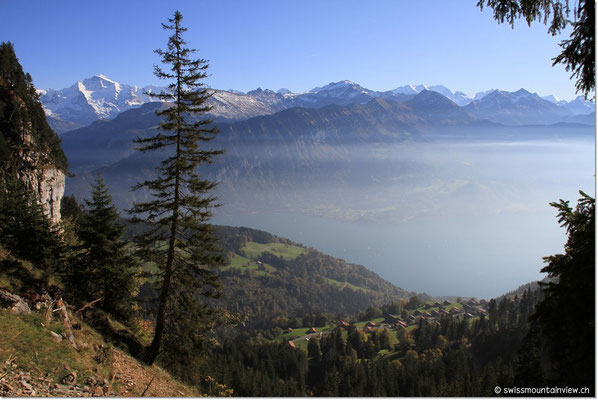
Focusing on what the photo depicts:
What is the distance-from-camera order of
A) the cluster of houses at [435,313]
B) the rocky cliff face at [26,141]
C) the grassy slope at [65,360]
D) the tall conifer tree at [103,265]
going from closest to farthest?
the grassy slope at [65,360]
the tall conifer tree at [103,265]
the rocky cliff face at [26,141]
the cluster of houses at [435,313]

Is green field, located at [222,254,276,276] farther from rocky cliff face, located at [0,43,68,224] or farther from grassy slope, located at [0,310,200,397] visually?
grassy slope, located at [0,310,200,397]

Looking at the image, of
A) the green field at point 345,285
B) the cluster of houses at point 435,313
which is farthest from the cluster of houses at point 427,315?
the green field at point 345,285

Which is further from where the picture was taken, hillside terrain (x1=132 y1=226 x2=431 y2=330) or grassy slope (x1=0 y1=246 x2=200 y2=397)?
hillside terrain (x1=132 y1=226 x2=431 y2=330)

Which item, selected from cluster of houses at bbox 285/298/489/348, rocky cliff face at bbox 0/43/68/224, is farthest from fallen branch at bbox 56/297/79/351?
cluster of houses at bbox 285/298/489/348

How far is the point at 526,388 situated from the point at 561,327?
2178 mm

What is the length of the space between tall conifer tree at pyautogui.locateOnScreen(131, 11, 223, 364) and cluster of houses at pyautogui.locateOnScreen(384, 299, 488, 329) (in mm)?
102923

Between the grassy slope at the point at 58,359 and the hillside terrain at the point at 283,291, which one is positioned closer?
the grassy slope at the point at 58,359

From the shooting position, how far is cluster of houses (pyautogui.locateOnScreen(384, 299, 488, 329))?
10631 cm

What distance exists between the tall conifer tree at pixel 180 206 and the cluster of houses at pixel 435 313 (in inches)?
4052

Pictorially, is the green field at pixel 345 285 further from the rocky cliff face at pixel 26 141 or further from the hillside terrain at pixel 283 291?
the rocky cliff face at pixel 26 141

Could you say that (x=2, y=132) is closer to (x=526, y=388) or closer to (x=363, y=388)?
(x=526, y=388)

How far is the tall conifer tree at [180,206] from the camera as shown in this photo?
12.1 metres

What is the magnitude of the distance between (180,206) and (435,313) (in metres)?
122

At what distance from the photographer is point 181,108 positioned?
1198cm
